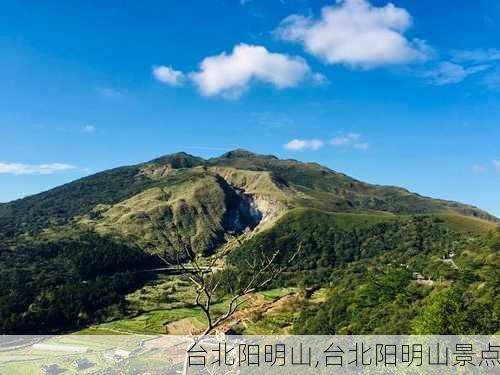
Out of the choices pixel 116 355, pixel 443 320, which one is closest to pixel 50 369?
pixel 116 355

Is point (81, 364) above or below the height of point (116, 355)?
below

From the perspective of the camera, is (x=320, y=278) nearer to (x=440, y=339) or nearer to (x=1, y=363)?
(x=1, y=363)

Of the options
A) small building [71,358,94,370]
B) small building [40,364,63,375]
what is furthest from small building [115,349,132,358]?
small building [40,364,63,375]

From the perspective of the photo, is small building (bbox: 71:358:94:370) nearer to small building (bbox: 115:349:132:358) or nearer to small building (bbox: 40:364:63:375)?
small building (bbox: 40:364:63:375)

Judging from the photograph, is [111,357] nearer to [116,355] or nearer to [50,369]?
[116,355]

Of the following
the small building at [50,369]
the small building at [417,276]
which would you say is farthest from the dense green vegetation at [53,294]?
the small building at [417,276]

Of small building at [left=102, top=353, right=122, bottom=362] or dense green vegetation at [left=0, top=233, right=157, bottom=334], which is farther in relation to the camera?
dense green vegetation at [left=0, top=233, right=157, bottom=334]

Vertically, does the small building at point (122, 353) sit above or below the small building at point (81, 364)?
above

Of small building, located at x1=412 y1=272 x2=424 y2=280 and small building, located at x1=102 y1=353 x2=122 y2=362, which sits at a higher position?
small building, located at x1=412 y1=272 x2=424 y2=280

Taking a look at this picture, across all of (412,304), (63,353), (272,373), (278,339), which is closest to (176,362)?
(278,339)

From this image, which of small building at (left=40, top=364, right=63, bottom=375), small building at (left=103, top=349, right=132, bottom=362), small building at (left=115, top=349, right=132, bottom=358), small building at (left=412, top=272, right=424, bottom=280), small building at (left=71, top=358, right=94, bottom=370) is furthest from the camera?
small building at (left=412, top=272, right=424, bottom=280)

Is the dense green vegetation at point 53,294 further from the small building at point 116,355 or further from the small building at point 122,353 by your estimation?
the small building at point 122,353

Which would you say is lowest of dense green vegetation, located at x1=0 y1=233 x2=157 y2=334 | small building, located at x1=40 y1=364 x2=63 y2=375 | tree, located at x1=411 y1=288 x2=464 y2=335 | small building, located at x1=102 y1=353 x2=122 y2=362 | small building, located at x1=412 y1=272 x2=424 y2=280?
small building, located at x1=40 y1=364 x2=63 y2=375

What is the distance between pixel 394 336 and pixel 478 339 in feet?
73.8
